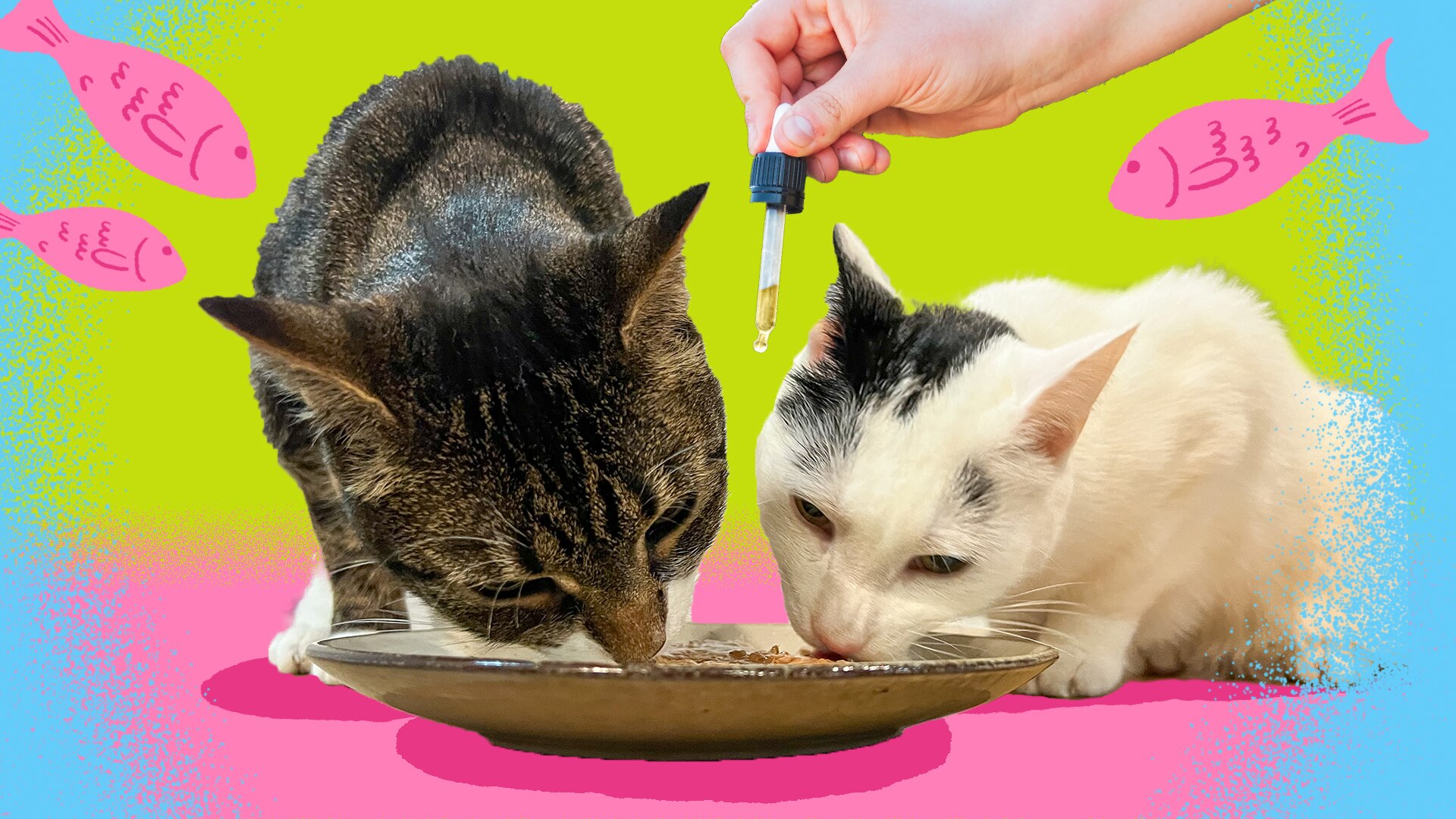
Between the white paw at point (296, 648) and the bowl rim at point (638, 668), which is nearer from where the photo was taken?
the bowl rim at point (638, 668)

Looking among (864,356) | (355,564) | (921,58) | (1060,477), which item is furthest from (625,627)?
(921,58)

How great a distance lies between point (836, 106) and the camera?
1642 millimetres

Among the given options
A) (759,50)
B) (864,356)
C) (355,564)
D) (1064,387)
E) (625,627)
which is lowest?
(625,627)

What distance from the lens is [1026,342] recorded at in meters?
1.64

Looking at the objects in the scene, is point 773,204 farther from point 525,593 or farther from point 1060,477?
point 525,593

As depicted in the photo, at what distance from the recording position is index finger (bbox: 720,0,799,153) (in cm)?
190

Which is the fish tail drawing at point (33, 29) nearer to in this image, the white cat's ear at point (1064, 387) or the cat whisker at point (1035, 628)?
the white cat's ear at point (1064, 387)

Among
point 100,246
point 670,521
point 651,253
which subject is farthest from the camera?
point 100,246

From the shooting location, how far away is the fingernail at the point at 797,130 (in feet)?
5.22

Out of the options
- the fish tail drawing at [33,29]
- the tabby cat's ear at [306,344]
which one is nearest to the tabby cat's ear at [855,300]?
the tabby cat's ear at [306,344]

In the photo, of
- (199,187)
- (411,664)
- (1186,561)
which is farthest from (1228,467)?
(199,187)

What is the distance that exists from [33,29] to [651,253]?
1.11 m

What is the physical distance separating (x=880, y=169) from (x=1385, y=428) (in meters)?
0.94

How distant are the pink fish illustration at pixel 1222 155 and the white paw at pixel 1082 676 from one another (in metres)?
0.72
